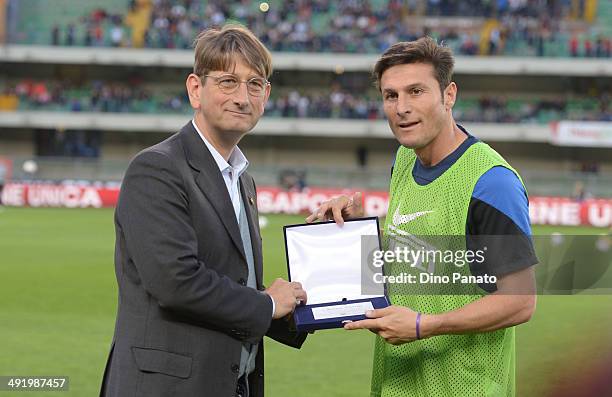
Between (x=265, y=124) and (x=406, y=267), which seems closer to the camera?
(x=406, y=267)

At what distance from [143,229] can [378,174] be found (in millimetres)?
35600

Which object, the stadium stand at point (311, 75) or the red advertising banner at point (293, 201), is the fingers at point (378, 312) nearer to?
the red advertising banner at point (293, 201)

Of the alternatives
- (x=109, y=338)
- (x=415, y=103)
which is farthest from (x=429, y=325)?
(x=109, y=338)

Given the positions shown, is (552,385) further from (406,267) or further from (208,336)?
(208,336)

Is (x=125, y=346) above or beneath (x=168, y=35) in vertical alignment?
beneath

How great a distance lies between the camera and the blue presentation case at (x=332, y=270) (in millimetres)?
3646

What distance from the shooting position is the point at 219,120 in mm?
3686

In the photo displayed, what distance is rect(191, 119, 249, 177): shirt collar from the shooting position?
3.74 metres

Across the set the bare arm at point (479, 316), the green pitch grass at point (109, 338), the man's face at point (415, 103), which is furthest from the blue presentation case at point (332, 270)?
the green pitch grass at point (109, 338)

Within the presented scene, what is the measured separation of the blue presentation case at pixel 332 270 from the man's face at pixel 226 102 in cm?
49

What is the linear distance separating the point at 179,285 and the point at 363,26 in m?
48.0

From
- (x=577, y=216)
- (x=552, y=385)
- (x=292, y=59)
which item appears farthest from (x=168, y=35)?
(x=552, y=385)

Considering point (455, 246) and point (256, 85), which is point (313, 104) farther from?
point (455, 246)

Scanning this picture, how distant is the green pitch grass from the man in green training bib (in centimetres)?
83
